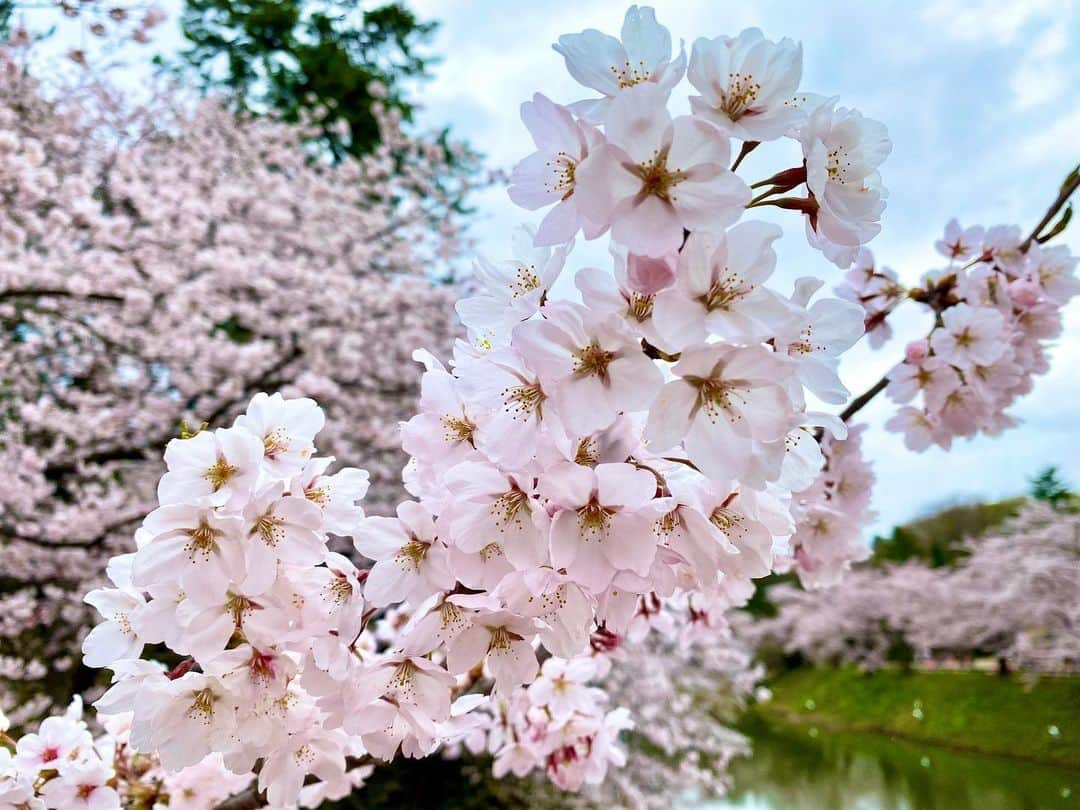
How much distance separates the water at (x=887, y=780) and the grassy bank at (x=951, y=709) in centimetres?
26

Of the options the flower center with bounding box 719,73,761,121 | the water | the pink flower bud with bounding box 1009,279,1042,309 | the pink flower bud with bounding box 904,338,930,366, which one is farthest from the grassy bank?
the flower center with bounding box 719,73,761,121

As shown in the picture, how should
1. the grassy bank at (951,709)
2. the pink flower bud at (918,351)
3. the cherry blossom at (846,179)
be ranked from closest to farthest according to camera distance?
the cherry blossom at (846,179) < the pink flower bud at (918,351) < the grassy bank at (951,709)

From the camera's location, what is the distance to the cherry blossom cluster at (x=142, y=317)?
4.79 meters

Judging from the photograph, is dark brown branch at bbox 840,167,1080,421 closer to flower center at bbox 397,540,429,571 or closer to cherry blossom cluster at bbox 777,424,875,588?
cherry blossom cluster at bbox 777,424,875,588

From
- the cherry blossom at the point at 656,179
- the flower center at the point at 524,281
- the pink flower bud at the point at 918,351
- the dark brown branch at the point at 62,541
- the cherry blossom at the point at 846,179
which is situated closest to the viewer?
the cherry blossom at the point at 656,179

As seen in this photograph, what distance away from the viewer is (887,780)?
9508 millimetres

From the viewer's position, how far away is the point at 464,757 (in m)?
6.06

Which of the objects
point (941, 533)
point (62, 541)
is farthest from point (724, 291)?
point (941, 533)

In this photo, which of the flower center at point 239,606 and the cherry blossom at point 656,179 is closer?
the cherry blossom at point 656,179

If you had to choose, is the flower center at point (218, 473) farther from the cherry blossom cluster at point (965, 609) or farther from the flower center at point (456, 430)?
the cherry blossom cluster at point (965, 609)

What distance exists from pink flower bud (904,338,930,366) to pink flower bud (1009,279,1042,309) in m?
0.26

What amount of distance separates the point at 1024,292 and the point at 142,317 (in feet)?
17.5

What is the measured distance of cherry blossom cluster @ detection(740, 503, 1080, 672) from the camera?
1095cm

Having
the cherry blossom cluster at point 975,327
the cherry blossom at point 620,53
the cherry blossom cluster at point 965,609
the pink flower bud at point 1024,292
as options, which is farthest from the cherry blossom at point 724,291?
the cherry blossom cluster at point 965,609
